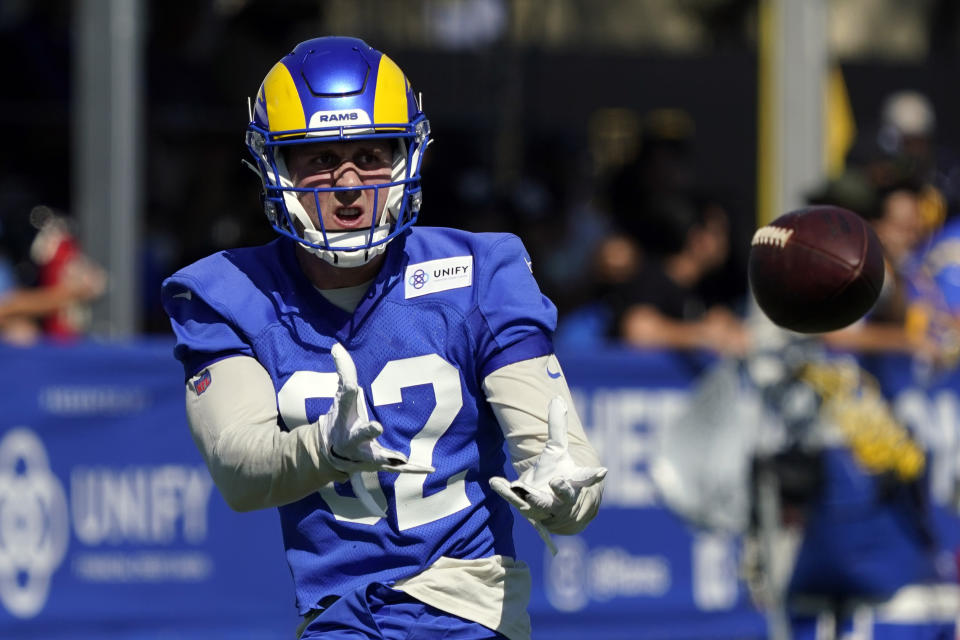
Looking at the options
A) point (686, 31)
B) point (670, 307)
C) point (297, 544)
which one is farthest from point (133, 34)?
point (686, 31)

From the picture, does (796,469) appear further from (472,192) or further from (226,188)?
(226,188)

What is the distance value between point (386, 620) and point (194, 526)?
→ 3688mm

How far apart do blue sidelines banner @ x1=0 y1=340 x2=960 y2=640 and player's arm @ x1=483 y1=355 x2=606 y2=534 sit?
3.45 metres

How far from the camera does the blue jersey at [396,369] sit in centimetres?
309

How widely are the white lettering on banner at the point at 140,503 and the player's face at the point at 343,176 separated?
357 cm

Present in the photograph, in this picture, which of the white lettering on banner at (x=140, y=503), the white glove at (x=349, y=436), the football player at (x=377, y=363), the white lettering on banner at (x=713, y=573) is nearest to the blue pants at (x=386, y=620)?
the football player at (x=377, y=363)

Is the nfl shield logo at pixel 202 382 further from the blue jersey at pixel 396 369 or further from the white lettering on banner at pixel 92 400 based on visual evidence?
the white lettering on banner at pixel 92 400

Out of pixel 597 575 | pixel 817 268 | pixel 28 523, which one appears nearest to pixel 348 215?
pixel 817 268

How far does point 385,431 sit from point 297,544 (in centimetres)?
31

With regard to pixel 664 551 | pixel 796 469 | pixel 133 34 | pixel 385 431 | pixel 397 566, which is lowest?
pixel 664 551

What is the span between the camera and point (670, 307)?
7199mm

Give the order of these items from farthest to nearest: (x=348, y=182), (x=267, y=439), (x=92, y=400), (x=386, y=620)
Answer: (x=92, y=400), (x=348, y=182), (x=386, y=620), (x=267, y=439)

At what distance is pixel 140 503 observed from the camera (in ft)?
21.3

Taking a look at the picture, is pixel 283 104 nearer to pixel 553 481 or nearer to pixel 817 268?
pixel 553 481
